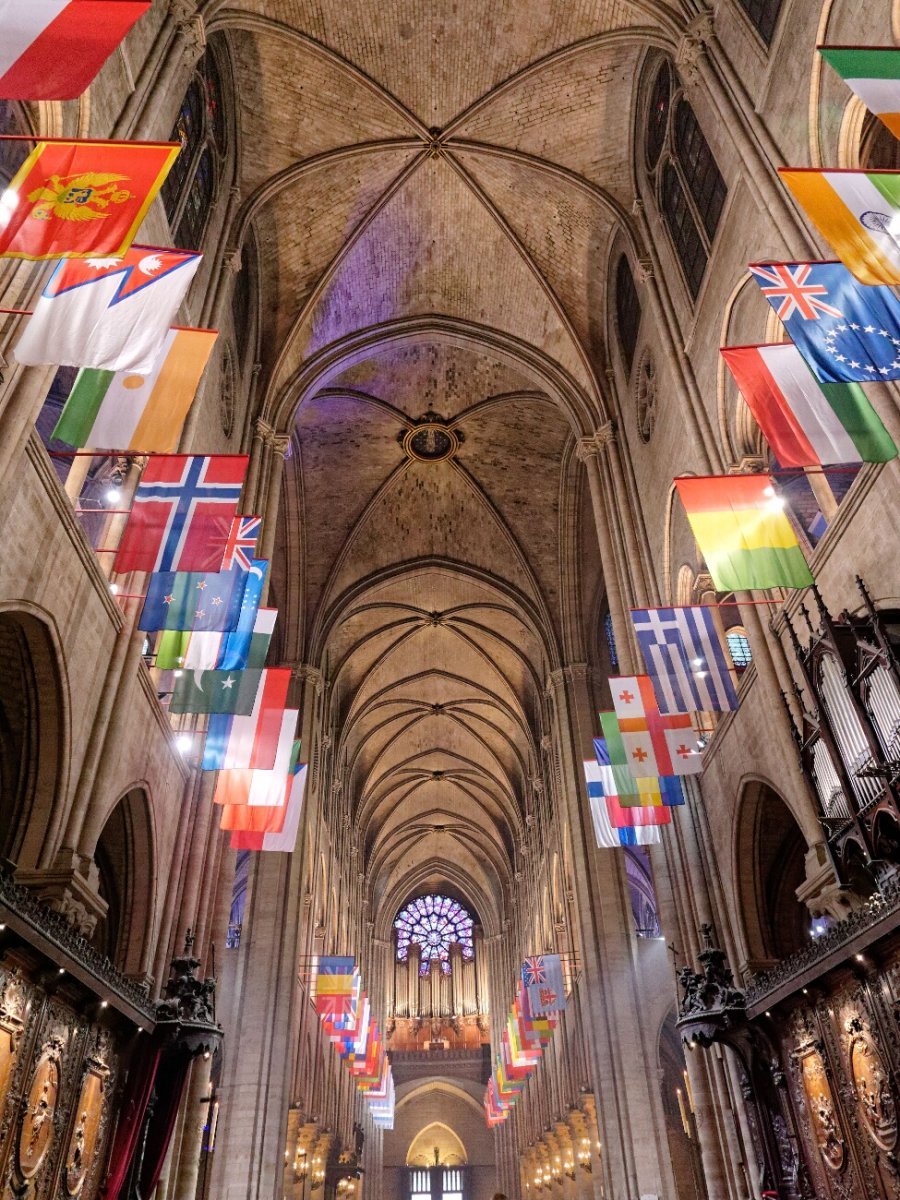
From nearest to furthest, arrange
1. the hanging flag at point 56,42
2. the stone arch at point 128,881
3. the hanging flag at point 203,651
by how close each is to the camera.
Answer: the hanging flag at point 56,42 → the hanging flag at point 203,651 → the stone arch at point 128,881

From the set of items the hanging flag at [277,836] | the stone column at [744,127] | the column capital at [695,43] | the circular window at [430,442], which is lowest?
the hanging flag at [277,836]

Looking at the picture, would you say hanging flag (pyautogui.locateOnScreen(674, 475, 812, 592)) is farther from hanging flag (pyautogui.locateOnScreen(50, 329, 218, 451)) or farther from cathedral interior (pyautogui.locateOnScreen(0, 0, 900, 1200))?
hanging flag (pyautogui.locateOnScreen(50, 329, 218, 451))

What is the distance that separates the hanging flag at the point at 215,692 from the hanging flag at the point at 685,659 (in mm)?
5243

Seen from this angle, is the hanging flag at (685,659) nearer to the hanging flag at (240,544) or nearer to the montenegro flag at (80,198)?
the hanging flag at (240,544)

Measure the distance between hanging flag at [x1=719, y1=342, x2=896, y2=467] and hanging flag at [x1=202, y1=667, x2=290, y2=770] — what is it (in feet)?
25.5

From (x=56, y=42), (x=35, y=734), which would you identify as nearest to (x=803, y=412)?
(x=56, y=42)

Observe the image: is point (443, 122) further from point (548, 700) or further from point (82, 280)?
point (548, 700)

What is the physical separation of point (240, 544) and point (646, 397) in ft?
31.9

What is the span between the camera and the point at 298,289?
66.1 feet

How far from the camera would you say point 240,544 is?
1117 cm

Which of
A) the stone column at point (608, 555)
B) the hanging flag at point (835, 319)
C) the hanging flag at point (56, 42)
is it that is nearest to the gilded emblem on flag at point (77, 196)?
the hanging flag at point (56, 42)

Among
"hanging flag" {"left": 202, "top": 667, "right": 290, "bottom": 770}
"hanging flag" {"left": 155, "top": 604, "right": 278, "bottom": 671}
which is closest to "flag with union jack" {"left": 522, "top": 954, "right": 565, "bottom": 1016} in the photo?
"hanging flag" {"left": 202, "top": 667, "right": 290, "bottom": 770}

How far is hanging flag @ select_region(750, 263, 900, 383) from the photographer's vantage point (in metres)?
7.64

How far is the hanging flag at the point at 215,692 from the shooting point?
442 inches
